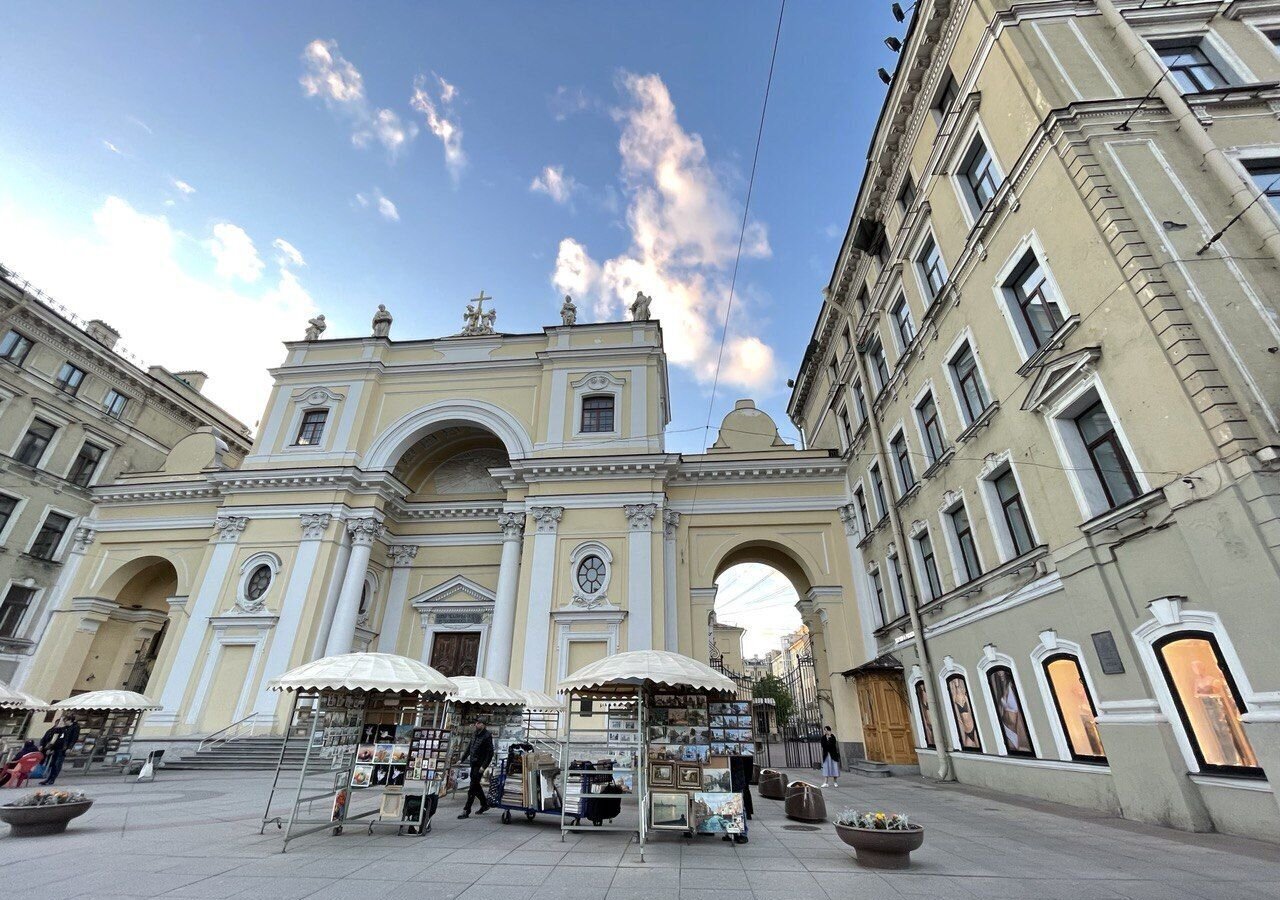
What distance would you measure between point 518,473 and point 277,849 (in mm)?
16083

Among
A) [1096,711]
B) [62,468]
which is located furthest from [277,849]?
[62,468]

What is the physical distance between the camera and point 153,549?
84.0ft

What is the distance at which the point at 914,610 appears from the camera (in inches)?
642

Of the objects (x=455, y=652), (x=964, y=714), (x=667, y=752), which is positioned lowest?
(x=667, y=752)

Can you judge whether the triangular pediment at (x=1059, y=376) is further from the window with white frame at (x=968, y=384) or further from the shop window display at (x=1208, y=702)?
the shop window display at (x=1208, y=702)

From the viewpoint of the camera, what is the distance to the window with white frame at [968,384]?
1343 centimetres

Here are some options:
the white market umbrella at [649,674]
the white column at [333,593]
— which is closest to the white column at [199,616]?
the white column at [333,593]

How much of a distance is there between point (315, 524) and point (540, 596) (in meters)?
10.1

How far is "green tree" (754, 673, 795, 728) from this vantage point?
6381cm

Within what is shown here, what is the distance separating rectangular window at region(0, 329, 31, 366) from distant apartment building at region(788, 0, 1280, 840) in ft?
117

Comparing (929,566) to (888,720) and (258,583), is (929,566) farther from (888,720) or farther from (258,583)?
(258,583)

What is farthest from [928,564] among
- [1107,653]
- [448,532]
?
[448,532]

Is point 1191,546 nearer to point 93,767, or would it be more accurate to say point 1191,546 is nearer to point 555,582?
point 555,582

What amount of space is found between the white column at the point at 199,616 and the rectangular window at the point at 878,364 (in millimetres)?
25593
